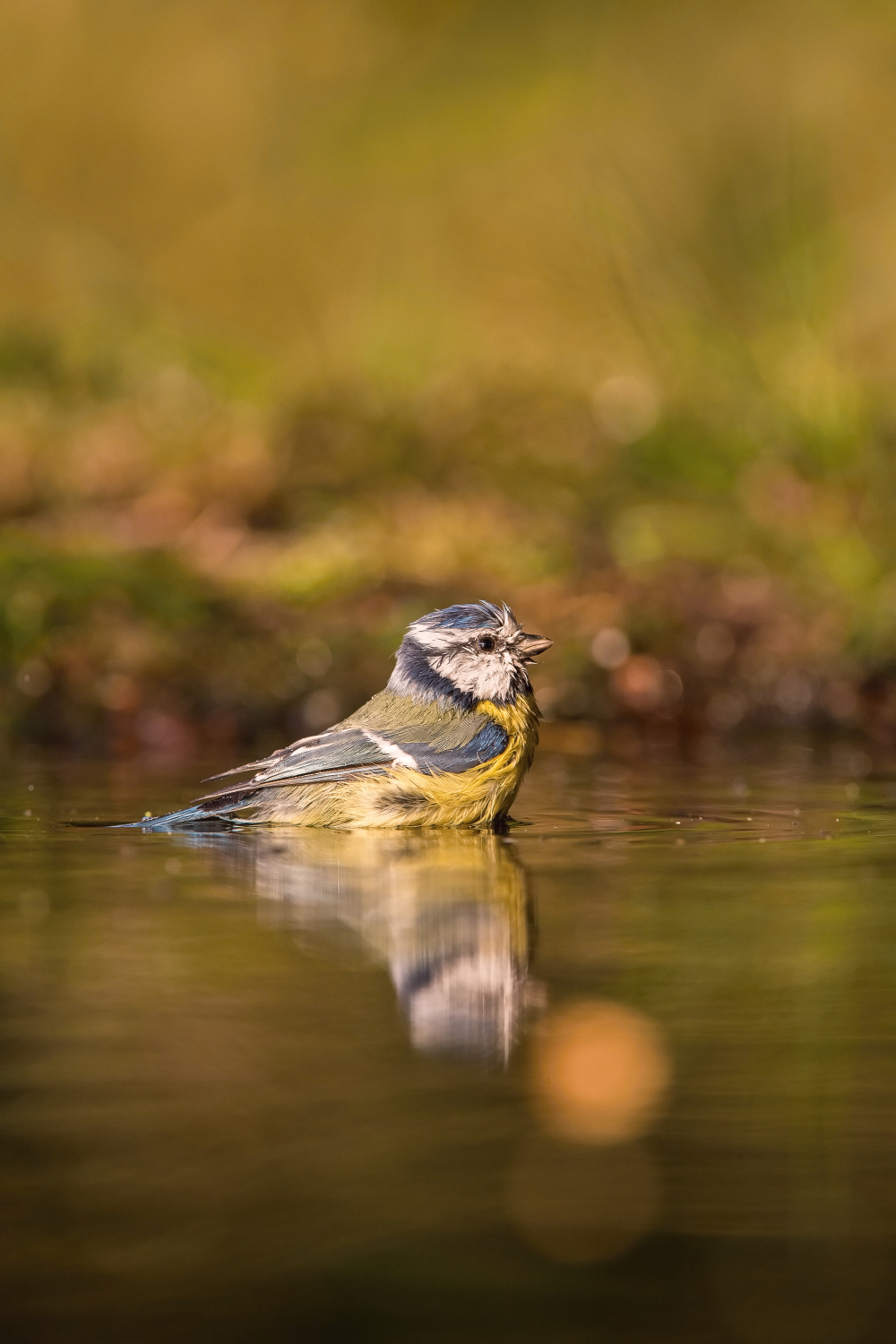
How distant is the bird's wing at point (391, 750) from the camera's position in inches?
180

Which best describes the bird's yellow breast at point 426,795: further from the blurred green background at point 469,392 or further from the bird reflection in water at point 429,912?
the blurred green background at point 469,392

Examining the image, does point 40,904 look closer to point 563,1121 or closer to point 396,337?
point 563,1121

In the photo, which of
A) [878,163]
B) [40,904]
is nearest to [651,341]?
[878,163]

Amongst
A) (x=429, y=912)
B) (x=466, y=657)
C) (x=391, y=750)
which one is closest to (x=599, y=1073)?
(x=429, y=912)

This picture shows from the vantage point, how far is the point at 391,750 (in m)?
4.64

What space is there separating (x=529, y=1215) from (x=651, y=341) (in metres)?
6.86

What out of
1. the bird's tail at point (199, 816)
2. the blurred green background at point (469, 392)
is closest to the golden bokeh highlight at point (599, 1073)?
the bird's tail at point (199, 816)

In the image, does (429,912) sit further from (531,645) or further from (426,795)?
(531,645)

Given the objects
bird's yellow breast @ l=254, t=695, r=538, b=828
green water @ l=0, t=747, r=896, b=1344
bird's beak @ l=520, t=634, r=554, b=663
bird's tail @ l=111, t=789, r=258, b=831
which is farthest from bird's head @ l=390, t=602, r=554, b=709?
green water @ l=0, t=747, r=896, b=1344

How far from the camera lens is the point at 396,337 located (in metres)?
9.63

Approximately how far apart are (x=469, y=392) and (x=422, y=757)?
4.99 m

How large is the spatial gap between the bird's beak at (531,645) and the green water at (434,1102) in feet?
3.04

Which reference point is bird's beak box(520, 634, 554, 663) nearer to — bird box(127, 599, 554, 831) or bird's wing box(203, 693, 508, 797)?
bird box(127, 599, 554, 831)

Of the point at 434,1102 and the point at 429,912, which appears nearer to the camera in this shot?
the point at 434,1102
